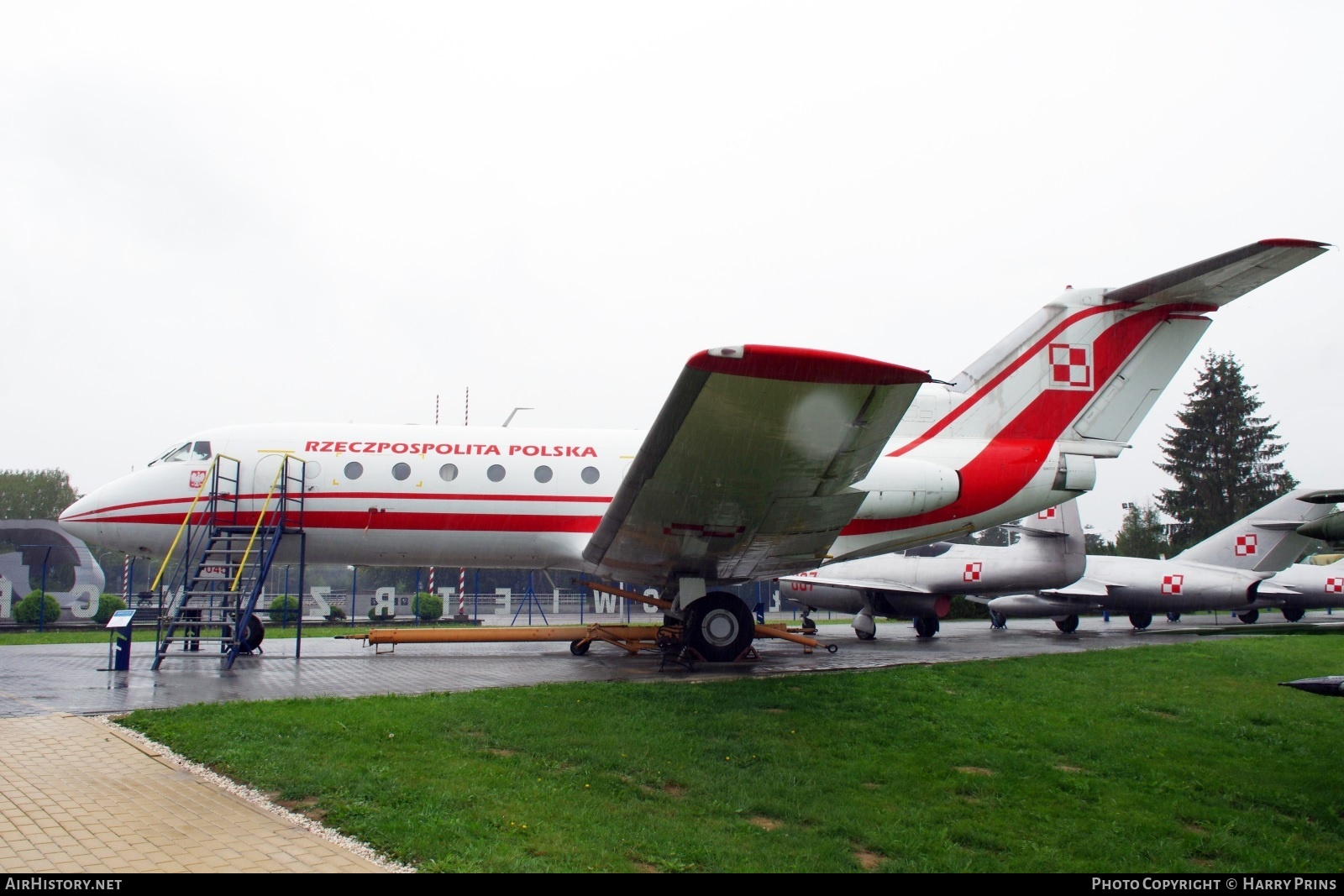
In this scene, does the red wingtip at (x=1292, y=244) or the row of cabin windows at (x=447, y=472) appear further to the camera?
the row of cabin windows at (x=447, y=472)

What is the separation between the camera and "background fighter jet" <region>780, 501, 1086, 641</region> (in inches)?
813

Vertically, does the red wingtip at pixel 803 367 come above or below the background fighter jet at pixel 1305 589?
above

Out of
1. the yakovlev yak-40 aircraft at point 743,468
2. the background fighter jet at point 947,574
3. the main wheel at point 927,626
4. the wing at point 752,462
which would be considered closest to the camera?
the wing at point 752,462

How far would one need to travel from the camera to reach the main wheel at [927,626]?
826 inches

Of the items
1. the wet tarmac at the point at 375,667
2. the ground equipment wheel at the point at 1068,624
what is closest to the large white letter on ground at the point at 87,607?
the wet tarmac at the point at 375,667

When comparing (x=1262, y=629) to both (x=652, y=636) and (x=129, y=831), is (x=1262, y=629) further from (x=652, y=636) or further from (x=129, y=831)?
(x=652, y=636)

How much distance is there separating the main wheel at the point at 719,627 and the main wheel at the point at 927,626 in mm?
9331

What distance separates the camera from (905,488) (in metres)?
12.1

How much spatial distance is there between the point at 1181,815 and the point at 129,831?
22.1ft

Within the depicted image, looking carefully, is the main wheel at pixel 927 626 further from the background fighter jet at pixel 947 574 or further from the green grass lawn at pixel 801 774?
the green grass lawn at pixel 801 774

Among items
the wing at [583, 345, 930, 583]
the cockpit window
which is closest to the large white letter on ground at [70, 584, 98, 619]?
the cockpit window

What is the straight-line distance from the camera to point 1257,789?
6.62 m

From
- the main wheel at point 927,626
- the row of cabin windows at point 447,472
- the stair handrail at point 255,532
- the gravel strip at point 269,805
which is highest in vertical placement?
the row of cabin windows at point 447,472

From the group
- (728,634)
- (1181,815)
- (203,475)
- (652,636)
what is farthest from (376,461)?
(1181,815)
